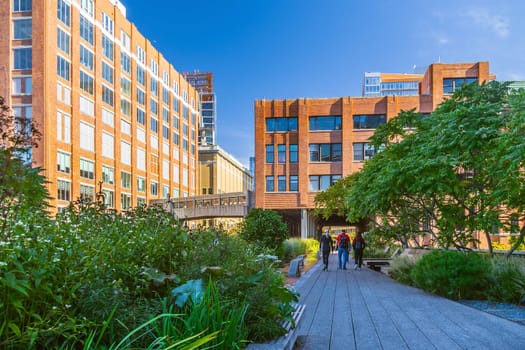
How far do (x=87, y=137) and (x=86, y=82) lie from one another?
630 centimetres

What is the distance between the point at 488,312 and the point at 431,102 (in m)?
40.1

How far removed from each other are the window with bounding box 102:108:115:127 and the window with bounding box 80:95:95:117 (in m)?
2.38

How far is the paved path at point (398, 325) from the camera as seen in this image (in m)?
5.80

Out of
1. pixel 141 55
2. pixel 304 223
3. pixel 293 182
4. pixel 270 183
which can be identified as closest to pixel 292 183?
pixel 293 182

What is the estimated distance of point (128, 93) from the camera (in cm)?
6109

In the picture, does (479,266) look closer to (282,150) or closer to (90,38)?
(282,150)

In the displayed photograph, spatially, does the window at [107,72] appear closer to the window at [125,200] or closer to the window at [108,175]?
the window at [108,175]

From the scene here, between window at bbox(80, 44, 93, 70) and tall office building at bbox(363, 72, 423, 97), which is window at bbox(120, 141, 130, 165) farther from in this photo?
tall office building at bbox(363, 72, 423, 97)

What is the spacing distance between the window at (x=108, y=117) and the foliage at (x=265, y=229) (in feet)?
122

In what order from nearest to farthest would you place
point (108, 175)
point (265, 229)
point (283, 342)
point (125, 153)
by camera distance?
point (283, 342)
point (265, 229)
point (108, 175)
point (125, 153)

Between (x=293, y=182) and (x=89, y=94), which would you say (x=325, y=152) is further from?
(x=89, y=94)

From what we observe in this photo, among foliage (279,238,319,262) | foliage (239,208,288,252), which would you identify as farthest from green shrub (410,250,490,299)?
foliage (279,238,319,262)

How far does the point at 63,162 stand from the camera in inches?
1797

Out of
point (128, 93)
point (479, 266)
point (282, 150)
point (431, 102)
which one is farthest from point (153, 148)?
point (479, 266)
